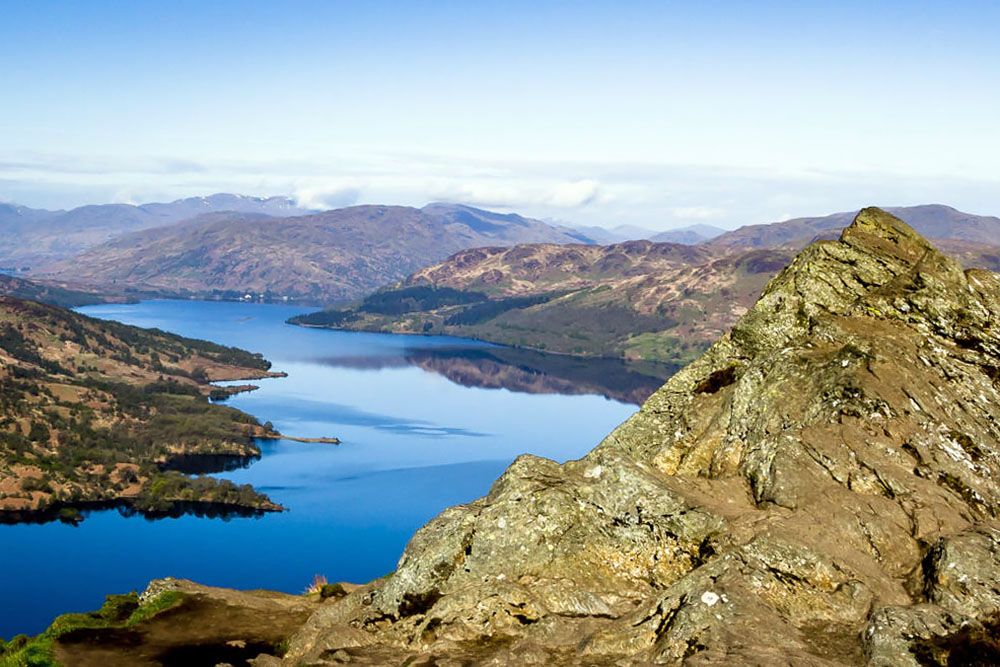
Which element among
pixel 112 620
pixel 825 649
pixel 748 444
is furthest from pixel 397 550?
pixel 825 649

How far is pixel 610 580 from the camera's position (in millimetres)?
36250

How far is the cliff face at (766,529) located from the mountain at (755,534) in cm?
10

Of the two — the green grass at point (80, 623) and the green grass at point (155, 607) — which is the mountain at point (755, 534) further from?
the green grass at point (80, 623)

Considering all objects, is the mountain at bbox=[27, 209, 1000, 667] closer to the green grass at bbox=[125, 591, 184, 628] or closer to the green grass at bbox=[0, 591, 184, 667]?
the green grass at bbox=[125, 591, 184, 628]

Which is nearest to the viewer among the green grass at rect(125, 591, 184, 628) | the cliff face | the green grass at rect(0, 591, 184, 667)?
the cliff face

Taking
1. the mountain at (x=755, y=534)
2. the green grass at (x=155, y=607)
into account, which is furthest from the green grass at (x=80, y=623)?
the mountain at (x=755, y=534)

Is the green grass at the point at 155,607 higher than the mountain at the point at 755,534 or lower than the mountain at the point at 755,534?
lower

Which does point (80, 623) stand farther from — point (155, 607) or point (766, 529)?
point (766, 529)

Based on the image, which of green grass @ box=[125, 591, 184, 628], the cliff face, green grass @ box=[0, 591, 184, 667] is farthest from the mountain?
green grass @ box=[0, 591, 184, 667]

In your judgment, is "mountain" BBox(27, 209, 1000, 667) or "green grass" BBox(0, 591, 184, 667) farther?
"green grass" BBox(0, 591, 184, 667)

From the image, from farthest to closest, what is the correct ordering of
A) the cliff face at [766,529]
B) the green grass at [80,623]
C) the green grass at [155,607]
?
the green grass at [155,607]
the green grass at [80,623]
the cliff face at [766,529]

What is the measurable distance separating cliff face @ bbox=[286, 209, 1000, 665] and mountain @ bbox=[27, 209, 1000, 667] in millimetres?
96

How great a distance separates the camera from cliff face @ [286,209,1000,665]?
3022 centimetres

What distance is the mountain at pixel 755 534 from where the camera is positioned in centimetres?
3025
